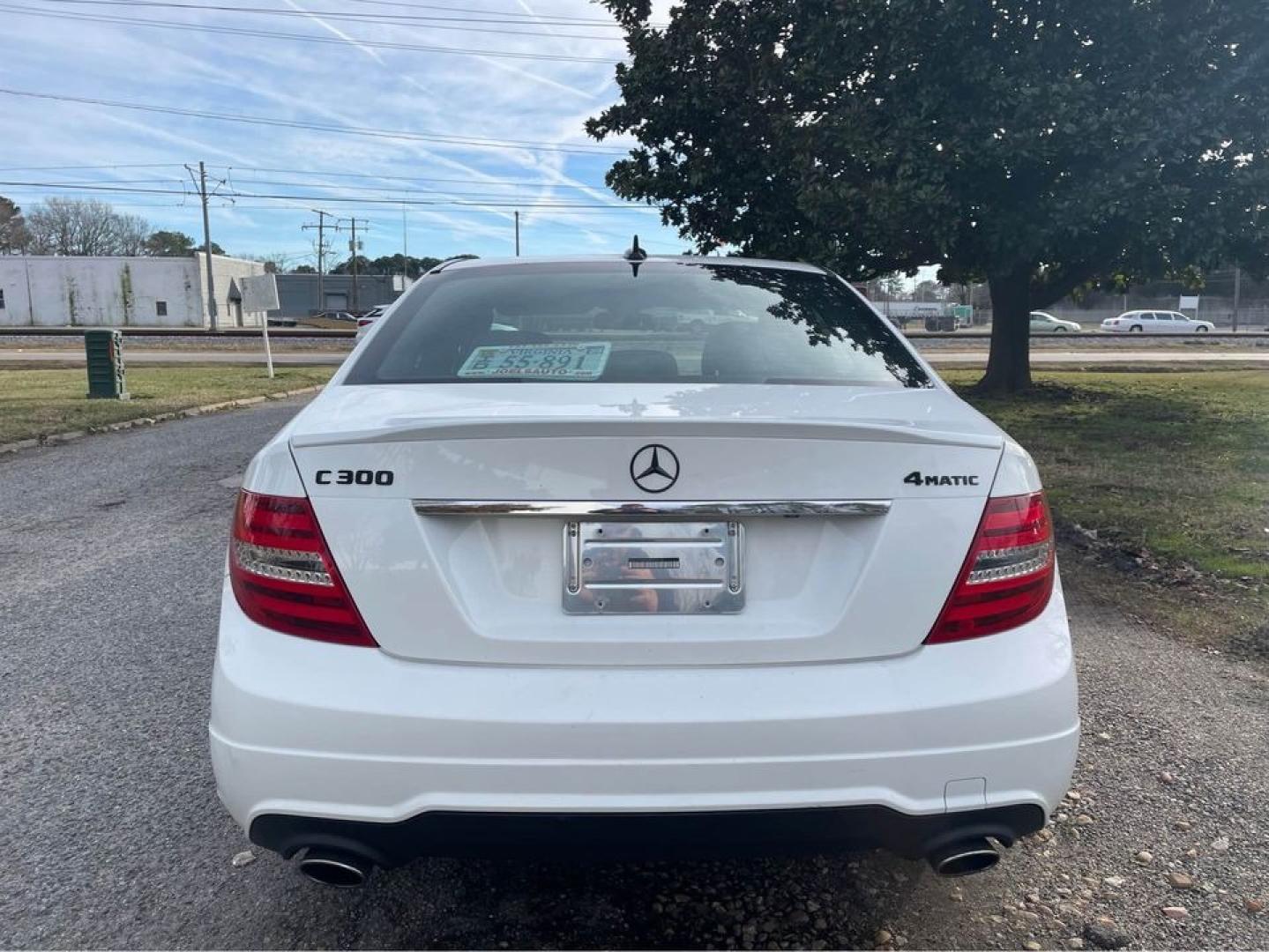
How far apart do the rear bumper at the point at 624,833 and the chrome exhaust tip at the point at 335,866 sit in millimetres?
18

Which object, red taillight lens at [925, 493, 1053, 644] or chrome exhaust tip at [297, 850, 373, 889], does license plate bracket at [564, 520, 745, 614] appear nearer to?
red taillight lens at [925, 493, 1053, 644]

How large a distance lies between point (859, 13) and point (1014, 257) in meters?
3.42

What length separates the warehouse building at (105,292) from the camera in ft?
212

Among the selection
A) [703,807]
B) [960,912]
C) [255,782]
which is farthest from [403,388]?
[960,912]

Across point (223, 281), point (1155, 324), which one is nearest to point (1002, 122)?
point (1155, 324)

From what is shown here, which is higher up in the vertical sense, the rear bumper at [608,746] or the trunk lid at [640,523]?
the trunk lid at [640,523]

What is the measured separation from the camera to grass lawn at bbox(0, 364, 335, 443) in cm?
1134

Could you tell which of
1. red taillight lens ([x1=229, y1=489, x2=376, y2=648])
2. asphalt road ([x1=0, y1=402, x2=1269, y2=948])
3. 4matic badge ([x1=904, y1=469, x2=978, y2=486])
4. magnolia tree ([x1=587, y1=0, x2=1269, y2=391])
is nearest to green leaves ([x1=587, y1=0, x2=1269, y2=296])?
magnolia tree ([x1=587, y1=0, x2=1269, y2=391])

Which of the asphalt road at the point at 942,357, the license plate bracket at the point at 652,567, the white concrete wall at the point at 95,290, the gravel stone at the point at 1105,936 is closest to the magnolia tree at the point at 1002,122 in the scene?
the gravel stone at the point at 1105,936

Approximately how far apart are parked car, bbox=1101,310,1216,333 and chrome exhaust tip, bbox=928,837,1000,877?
2260 inches

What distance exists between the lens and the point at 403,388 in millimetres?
2359

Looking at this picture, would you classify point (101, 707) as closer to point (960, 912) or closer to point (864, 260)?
point (960, 912)

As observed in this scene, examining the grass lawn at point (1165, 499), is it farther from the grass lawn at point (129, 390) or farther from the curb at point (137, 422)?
the grass lawn at point (129, 390)

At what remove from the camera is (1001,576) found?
6.54ft
